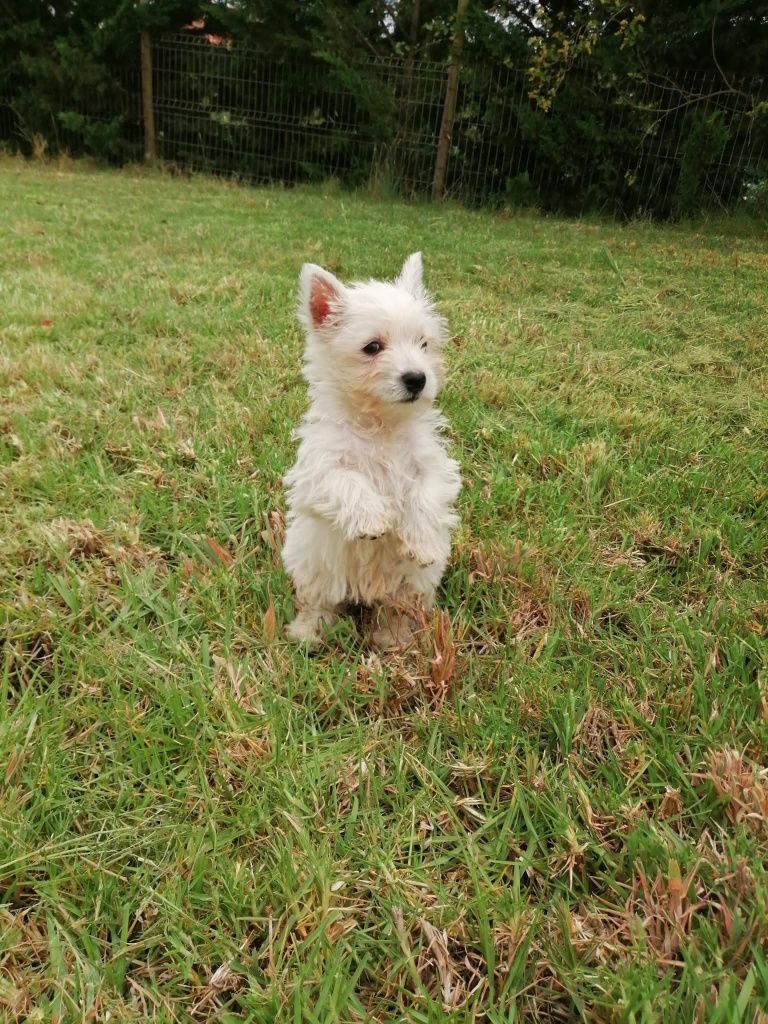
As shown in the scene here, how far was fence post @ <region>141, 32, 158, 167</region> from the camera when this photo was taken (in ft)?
41.8

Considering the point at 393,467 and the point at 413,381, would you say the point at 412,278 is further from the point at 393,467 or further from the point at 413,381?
the point at 393,467

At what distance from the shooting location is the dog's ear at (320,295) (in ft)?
7.10

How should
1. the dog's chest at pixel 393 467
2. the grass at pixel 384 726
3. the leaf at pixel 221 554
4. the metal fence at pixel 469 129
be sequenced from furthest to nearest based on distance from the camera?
the metal fence at pixel 469 129
the leaf at pixel 221 554
the dog's chest at pixel 393 467
the grass at pixel 384 726

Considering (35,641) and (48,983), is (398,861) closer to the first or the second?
(48,983)

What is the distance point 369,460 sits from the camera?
2.08 metres

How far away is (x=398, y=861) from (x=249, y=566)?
1.20 m

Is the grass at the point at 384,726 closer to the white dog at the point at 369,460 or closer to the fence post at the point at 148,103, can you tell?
the white dog at the point at 369,460

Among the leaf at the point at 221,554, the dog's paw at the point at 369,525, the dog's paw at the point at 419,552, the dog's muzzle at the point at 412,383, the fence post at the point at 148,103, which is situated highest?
the fence post at the point at 148,103

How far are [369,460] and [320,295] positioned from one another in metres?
0.55

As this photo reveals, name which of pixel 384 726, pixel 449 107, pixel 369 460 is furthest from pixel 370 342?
pixel 449 107

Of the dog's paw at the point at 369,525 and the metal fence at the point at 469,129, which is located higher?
the metal fence at the point at 469,129

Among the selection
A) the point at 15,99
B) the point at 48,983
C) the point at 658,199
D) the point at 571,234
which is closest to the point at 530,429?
the point at 48,983

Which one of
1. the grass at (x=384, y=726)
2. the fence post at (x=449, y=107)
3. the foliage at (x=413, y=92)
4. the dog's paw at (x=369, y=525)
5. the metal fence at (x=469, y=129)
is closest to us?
the grass at (x=384, y=726)

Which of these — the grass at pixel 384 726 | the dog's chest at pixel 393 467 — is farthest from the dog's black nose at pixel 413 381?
the grass at pixel 384 726
